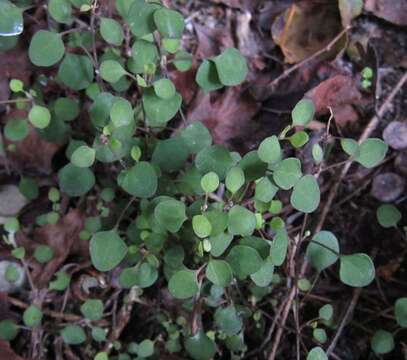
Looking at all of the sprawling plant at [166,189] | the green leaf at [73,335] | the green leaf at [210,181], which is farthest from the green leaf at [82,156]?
the green leaf at [73,335]

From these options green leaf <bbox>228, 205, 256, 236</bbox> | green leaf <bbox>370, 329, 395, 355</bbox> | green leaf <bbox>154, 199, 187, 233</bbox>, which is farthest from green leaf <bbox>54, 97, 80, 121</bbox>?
green leaf <bbox>370, 329, 395, 355</bbox>

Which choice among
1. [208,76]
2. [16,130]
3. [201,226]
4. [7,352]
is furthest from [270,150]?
[7,352]

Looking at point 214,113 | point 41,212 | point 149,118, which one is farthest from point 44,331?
point 214,113

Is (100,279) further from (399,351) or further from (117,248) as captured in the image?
(399,351)

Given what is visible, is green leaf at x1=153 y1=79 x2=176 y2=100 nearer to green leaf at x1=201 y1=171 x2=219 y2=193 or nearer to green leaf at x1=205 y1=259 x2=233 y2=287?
green leaf at x1=201 y1=171 x2=219 y2=193

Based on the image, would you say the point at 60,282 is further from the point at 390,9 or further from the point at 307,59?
the point at 390,9

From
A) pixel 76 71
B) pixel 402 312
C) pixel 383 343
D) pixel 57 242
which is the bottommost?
pixel 57 242

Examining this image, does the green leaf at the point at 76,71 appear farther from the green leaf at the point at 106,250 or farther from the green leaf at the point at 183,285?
the green leaf at the point at 183,285
